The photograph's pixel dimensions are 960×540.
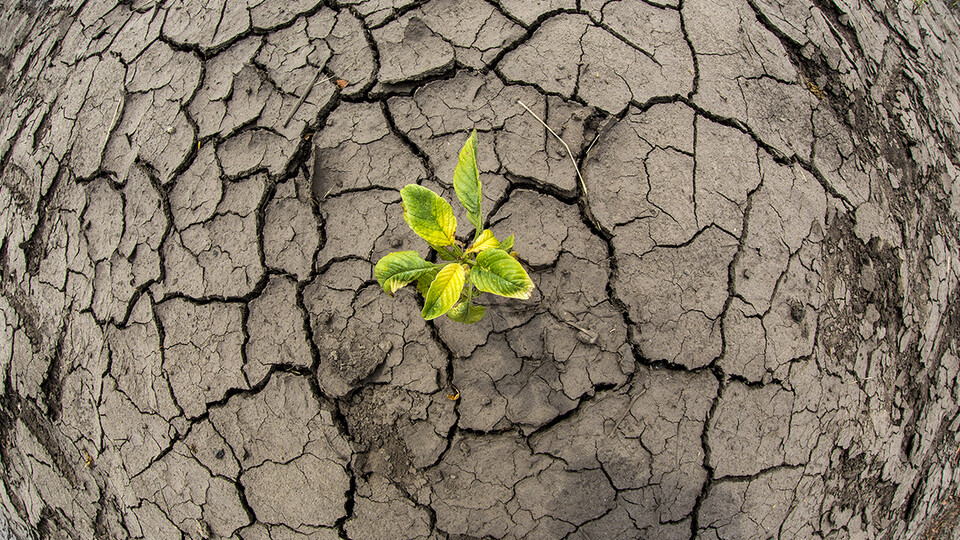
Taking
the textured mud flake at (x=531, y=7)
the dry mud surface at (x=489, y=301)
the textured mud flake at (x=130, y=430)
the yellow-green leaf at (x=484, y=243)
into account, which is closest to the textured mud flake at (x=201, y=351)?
the dry mud surface at (x=489, y=301)

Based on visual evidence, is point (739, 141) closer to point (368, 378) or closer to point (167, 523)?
point (368, 378)

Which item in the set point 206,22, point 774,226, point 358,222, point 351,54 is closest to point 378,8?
point 351,54

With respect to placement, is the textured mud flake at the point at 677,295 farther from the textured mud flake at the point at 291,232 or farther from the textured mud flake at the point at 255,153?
the textured mud flake at the point at 255,153

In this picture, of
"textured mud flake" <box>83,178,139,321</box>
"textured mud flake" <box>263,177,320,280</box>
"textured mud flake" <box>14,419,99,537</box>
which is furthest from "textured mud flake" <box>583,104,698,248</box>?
"textured mud flake" <box>14,419,99,537</box>

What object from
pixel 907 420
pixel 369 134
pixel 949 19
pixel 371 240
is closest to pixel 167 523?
pixel 371 240

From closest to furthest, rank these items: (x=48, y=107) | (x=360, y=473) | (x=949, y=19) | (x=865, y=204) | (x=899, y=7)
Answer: (x=360, y=473) → (x=865, y=204) → (x=48, y=107) → (x=899, y=7) → (x=949, y=19)

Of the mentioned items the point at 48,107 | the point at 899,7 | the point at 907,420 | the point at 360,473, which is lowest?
the point at 907,420

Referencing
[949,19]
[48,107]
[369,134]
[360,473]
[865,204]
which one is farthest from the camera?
[949,19]
